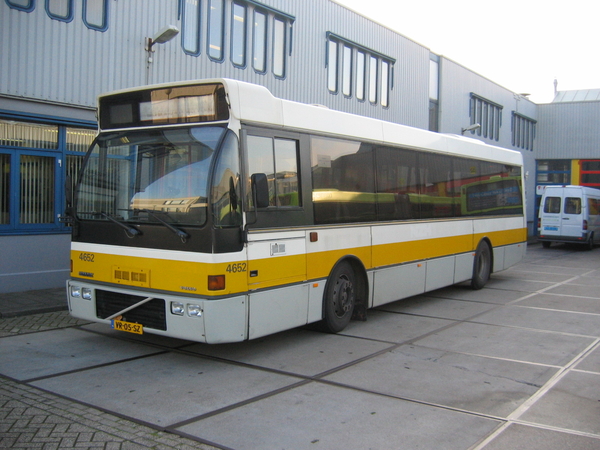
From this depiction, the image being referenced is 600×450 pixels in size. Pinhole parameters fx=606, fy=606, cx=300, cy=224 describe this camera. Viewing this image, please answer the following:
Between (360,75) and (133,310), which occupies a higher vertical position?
(360,75)

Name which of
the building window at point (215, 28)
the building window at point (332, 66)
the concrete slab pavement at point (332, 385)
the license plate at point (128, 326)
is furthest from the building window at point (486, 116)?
the license plate at point (128, 326)

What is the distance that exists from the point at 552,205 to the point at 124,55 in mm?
21029

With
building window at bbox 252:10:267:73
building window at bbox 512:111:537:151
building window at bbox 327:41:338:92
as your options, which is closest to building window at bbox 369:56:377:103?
building window at bbox 327:41:338:92

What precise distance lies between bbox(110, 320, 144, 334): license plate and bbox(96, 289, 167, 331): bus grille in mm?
44

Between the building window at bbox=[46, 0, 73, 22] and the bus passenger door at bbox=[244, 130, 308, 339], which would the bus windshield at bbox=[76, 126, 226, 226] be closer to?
the bus passenger door at bbox=[244, 130, 308, 339]

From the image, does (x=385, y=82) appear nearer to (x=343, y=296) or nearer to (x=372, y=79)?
(x=372, y=79)

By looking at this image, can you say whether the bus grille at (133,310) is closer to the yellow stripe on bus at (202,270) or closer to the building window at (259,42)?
the yellow stripe on bus at (202,270)

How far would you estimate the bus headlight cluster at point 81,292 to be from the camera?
7.07 m

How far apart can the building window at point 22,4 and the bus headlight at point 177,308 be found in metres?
7.33

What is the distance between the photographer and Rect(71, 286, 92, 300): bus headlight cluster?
7066 mm

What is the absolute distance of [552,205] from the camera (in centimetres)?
2717

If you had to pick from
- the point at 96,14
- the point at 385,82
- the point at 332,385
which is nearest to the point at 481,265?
the point at 332,385

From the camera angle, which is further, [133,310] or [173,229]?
[133,310]

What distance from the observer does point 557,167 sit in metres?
41.1
